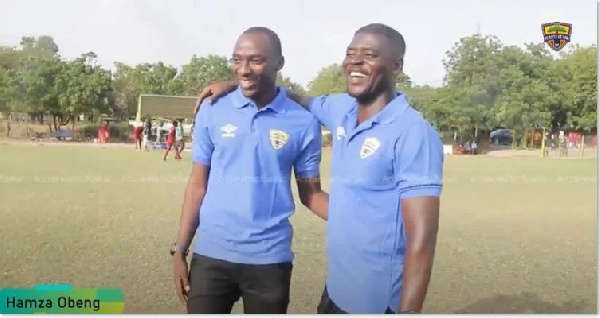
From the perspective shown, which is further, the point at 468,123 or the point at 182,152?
the point at 468,123

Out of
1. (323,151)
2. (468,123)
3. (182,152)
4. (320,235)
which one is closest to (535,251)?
(468,123)

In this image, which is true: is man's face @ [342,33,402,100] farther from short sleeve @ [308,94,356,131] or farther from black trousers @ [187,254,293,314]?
black trousers @ [187,254,293,314]

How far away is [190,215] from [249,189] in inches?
11.2

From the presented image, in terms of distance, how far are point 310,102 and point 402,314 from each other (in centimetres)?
86

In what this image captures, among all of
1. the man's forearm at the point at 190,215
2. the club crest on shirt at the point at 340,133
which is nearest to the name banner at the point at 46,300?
the man's forearm at the point at 190,215

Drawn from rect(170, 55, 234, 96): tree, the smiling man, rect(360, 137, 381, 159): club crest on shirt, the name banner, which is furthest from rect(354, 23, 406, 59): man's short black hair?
the name banner

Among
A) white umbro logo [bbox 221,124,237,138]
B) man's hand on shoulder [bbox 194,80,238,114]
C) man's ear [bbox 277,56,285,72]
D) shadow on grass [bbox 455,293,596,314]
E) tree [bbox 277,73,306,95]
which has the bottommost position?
shadow on grass [bbox 455,293,596,314]

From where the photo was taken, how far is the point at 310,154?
2.33m

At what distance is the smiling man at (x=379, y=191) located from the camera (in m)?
1.90

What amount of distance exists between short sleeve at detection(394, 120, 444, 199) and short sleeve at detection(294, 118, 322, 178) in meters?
0.46

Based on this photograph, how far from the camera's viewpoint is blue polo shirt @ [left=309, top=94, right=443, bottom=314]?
1913 millimetres

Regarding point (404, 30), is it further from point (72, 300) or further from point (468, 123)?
point (72, 300)

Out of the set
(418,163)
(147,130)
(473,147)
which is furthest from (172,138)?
(473,147)

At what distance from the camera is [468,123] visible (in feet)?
9.22
